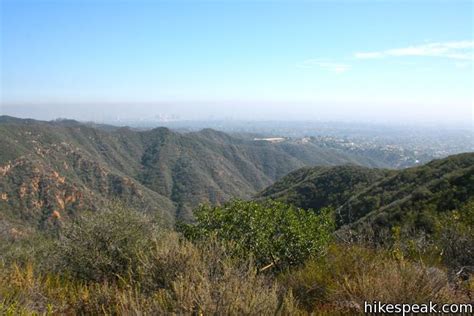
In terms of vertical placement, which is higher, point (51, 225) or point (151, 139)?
point (151, 139)

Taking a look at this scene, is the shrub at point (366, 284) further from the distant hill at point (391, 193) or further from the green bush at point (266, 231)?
the distant hill at point (391, 193)

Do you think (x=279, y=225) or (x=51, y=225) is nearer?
(x=279, y=225)

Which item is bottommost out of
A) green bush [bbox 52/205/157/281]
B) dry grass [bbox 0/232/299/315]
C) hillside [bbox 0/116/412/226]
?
hillside [bbox 0/116/412/226]

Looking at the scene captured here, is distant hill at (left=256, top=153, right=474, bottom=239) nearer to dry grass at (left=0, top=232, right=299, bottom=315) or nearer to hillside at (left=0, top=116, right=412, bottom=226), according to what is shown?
dry grass at (left=0, top=232, right=299, bottom=315)

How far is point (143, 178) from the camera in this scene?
140750 mm

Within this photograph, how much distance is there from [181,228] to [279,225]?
3.69m

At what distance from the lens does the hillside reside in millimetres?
81375

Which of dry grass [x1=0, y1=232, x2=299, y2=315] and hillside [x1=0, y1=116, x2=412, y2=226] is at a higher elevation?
dry grass [x1=0, y1=232, x2=299, y2=315]

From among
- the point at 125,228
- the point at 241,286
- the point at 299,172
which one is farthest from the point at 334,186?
the point at 241,286

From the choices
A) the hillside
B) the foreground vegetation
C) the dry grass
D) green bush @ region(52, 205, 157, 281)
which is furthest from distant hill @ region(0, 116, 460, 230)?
the dry grass

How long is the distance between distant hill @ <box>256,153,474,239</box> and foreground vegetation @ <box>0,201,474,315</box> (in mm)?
2151

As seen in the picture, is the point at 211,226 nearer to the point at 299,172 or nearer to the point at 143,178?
the point at 299,172

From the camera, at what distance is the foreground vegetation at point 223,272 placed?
498 centimetres

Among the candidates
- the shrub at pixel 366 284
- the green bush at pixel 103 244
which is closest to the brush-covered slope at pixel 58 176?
the green bush at pixel 103 244
